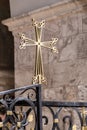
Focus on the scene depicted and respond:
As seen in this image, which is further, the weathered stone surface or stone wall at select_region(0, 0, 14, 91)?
stone wall at select_region(0, 0, 14, 91)

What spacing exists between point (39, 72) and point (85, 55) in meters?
0.43

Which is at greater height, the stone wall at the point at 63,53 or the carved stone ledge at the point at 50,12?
the carved stone ledge at the point at 50,12

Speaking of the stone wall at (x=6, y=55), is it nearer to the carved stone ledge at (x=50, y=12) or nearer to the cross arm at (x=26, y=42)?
the carved stone ledge at (x=50, y=12)

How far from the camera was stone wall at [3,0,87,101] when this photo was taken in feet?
9.61

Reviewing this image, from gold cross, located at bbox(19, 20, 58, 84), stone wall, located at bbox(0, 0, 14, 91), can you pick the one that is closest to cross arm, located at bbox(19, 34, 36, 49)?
gold cross, located at bbox(19, 20, 58, 84)

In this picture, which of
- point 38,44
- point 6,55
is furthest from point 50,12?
point 6,55

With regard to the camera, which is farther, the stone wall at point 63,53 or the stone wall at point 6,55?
the stone wall at point 6,55

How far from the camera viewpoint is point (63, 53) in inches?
120

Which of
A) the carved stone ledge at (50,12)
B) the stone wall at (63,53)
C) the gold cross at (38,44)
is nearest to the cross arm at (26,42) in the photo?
the gold cross at (38,44)

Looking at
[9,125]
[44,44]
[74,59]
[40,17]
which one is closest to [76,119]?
[74,59]

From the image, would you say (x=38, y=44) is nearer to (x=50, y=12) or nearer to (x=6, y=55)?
(x=50, y=12)

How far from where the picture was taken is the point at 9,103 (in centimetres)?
159

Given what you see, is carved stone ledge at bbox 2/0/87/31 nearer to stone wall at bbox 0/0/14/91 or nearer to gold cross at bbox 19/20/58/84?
gold cross at bbox 19/20/58/84

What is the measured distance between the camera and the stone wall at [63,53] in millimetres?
2930
